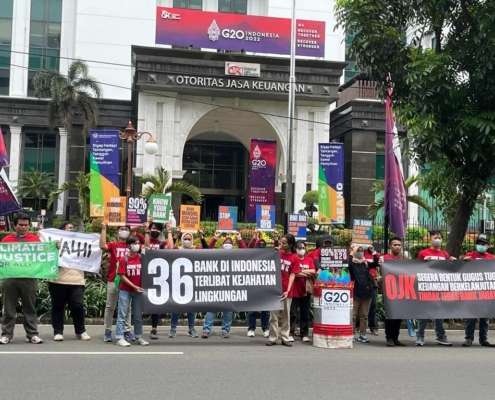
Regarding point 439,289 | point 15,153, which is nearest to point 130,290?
point 439,289

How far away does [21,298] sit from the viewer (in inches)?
421

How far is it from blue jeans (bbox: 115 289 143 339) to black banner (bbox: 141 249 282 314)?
27 cm

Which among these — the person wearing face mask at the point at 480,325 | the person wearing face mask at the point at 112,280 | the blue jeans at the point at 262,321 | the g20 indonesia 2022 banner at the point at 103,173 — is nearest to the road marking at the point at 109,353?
the person wearing face mask at the point at 112,280

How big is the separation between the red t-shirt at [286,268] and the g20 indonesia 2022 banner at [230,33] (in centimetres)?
2765

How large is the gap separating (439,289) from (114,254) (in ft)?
18.8

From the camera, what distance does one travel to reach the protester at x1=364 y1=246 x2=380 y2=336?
39.8ft

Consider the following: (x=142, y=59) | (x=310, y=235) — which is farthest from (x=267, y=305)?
(x=142, y=59)

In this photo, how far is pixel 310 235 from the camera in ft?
83.9

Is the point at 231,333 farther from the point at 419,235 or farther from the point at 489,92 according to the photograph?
the point at 419,235

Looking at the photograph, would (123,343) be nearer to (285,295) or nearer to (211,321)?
(211,321)

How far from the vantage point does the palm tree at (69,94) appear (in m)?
41.1

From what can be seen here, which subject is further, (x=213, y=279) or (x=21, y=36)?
(x=21, y=36)

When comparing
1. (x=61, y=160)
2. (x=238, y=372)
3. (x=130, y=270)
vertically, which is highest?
(x=61, y=160)

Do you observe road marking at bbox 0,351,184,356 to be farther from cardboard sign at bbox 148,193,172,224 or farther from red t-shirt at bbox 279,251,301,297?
cardboard sign at bbox 148,193,172,224
